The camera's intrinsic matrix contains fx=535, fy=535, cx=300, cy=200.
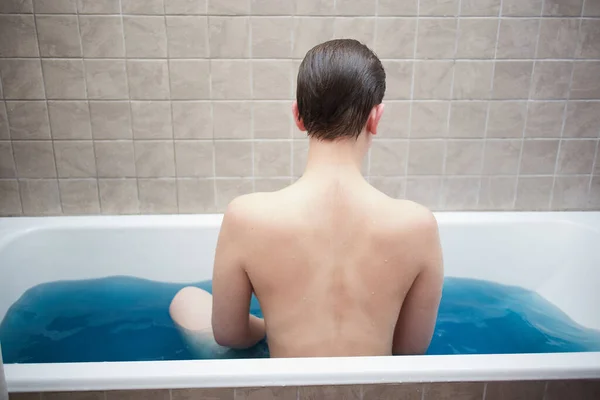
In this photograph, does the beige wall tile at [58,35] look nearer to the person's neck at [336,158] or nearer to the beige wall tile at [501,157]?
the person's neck at [336,158]

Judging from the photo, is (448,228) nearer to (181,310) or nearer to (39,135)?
(181,310)

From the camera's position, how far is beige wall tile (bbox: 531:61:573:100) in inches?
75.0

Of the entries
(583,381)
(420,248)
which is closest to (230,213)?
(420,248)

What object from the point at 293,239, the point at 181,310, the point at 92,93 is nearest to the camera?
the point at 293,239

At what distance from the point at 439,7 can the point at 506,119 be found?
1.57ft

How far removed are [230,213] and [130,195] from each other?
1038 millimetres

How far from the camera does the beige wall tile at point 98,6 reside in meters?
1.74

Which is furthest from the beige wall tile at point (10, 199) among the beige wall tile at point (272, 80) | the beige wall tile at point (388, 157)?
the beige wall tile at point (388, 157)

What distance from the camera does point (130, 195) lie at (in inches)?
77.3

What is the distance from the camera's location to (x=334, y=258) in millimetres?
1035

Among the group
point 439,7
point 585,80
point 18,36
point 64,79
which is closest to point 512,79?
point 585,80

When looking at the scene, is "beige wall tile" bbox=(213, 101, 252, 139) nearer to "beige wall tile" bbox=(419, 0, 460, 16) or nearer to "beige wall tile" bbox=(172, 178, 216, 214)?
"beige wall tile" bbox=(172, 178, 216, 214)

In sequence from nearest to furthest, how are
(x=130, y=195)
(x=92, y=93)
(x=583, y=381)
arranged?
(x=583, y=381), (x=92, y=93), (x=130, y=195)

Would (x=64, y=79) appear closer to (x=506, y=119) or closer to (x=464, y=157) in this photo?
(x=464, y=157)
